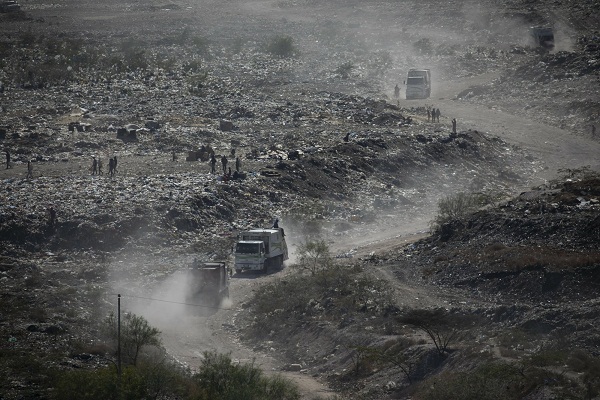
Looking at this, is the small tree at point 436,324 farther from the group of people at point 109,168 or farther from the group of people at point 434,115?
the group of people at point 434,115

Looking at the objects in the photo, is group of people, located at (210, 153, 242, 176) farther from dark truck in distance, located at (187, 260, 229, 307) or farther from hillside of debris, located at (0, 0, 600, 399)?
dark truck in distance, located at (187, 260, 229, 307)

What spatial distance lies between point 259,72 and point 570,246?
3665 centimetres

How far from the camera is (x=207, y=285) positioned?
2617cm

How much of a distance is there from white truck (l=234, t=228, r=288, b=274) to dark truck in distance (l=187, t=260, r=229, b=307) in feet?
8.33

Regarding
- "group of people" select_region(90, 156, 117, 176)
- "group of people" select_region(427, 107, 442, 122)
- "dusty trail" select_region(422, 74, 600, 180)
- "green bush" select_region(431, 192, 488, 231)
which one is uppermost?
"group of people" select_region(90, 156, 117, 176)

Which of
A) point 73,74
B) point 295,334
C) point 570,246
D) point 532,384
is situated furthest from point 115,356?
point 73,74

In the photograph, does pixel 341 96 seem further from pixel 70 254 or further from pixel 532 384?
pixel 532 384

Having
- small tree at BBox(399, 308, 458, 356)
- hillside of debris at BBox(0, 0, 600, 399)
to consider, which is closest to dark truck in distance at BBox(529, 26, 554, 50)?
hillside of debris at BBox(0, 0, 600, 399)

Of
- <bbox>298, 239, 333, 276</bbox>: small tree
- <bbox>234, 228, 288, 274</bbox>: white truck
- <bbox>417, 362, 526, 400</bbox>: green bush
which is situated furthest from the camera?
<bbox>234, 228, 288, 274</bbox>: white truck

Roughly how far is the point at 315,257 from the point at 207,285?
3.53 meters

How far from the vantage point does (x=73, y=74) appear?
55750 mm

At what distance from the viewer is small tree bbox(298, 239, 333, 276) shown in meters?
28.2

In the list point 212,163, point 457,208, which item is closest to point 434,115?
point 212,163

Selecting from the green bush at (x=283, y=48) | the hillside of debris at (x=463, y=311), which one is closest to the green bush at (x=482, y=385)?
the hillside of debris at (x=463, y=311)
